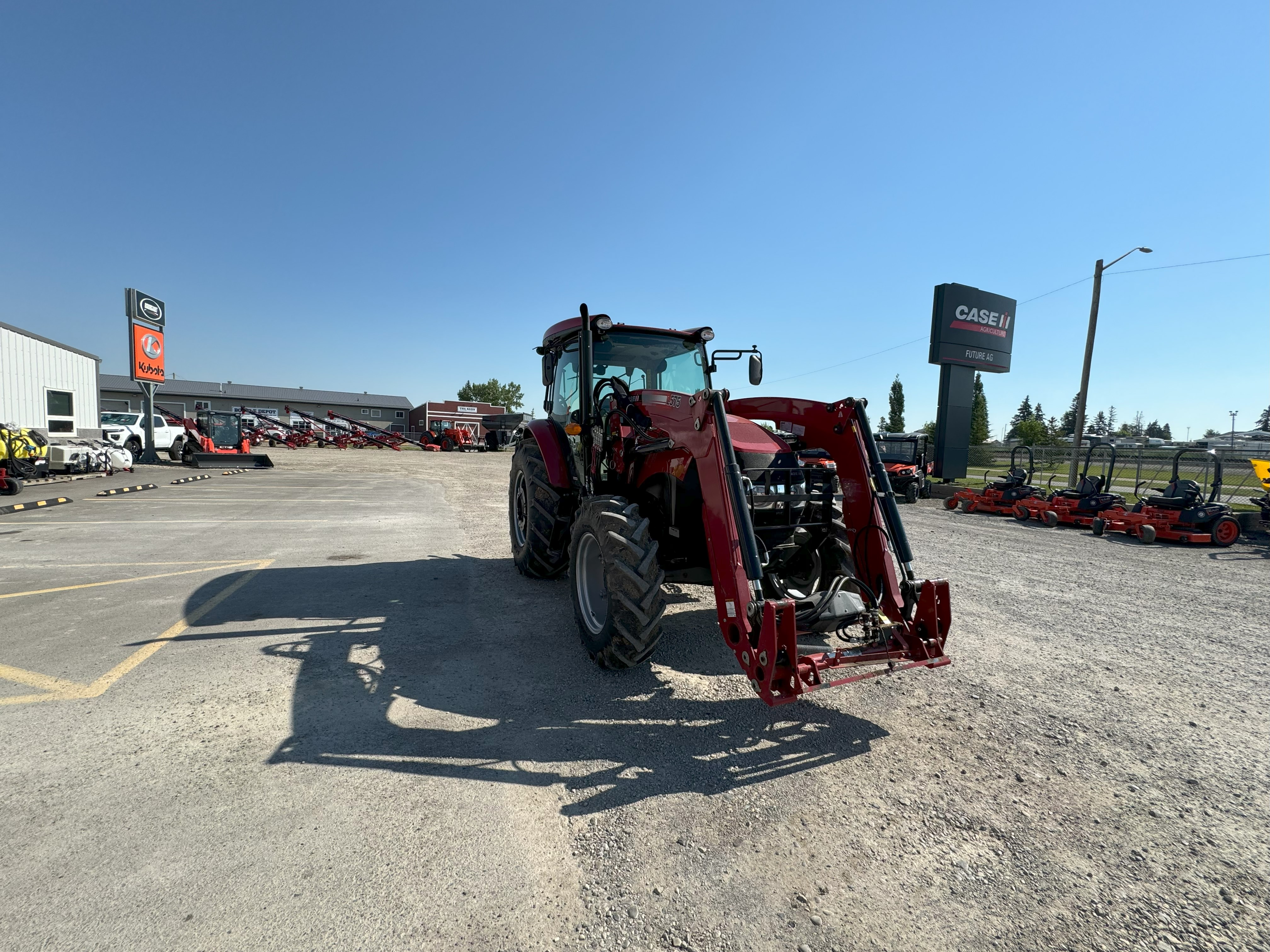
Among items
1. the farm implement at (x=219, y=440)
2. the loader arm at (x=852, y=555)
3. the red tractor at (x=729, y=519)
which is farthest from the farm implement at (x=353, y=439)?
the loader arm at (x=852, y=555)

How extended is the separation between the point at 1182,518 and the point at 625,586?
11.4 meters

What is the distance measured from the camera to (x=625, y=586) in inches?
138

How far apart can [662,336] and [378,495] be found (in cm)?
1205

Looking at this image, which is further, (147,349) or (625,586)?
(147,349)

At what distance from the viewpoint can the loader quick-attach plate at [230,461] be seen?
22344 mm

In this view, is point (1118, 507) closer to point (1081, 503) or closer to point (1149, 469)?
point (1081, 503)

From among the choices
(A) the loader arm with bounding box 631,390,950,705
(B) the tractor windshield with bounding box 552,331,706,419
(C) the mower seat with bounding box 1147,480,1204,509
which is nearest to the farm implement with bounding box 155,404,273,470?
(B) the tractor windshield with bounding box 552,331,706,419

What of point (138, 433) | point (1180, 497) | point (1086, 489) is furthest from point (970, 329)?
point (138, 433)

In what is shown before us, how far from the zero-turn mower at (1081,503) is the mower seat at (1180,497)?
79 centimetres

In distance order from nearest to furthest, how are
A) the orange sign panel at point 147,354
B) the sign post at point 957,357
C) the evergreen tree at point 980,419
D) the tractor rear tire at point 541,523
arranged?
1. the tractor rear tire at point 541,523
2. the orange sign panel at point 147,354
3. the sign post at point 957,357
4. the evergreen tree at point 980,419

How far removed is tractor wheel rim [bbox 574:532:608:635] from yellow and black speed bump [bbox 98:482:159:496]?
46.1 ft

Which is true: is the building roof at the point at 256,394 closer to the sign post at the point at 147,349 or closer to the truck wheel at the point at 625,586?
the sign post at the point at 147,349

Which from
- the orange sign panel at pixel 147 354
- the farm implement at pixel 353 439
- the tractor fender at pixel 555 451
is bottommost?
the farm implement at pixel 353 439

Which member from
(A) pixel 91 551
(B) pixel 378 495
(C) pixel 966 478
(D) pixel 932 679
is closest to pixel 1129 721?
(D) pixel 932 679
